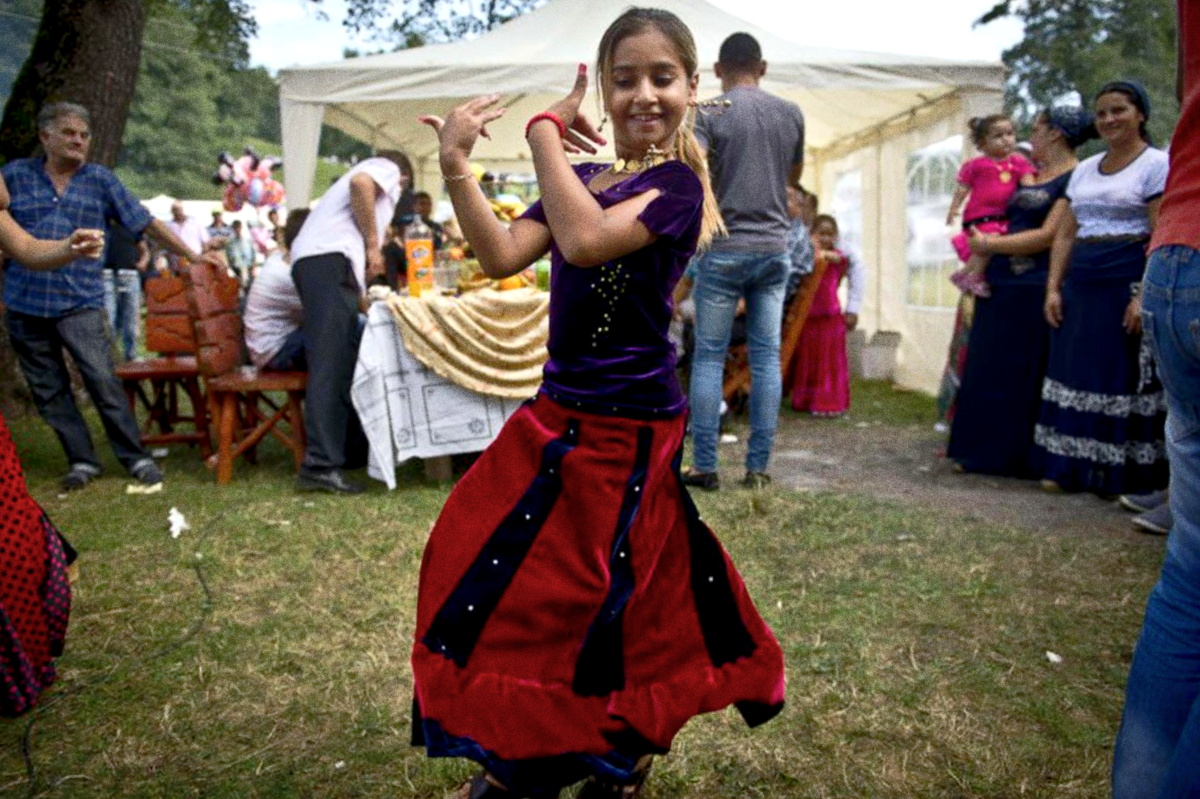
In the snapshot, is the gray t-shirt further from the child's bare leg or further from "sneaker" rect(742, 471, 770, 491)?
the child's bare leg

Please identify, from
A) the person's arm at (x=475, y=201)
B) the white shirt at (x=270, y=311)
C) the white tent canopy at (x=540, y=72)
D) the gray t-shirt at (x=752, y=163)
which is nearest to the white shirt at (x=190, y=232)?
the white tent canopy at (x=540, y=72)

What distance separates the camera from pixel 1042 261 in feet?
16.1

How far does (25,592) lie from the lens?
2.42 m

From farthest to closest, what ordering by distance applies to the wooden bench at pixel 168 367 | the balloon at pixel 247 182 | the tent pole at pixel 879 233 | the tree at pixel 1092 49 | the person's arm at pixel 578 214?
the tree at pixel 1092 49 → the balloon at pixel 247 182 → the tent pole at pixel 879 233 → the wooden bench at pixel 168 367 → the person's arm at pixel 578 214

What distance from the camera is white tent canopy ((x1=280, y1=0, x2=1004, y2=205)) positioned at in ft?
24.8

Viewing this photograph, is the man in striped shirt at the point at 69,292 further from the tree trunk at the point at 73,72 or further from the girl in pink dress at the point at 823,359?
the girl in pink dress at the point at 823,359

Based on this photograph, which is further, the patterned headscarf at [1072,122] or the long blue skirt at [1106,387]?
the patterned headscarf at [1072,122]

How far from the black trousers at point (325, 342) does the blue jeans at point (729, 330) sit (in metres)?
1.80

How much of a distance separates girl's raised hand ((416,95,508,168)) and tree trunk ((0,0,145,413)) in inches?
235

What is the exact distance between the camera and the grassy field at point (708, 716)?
2156mm

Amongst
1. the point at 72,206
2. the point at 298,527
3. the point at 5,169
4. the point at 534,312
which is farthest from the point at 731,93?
the point at 5,169

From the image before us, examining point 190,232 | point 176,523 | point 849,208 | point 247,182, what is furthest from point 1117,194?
point 247,182

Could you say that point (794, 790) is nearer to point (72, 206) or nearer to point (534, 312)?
point (534, 312)

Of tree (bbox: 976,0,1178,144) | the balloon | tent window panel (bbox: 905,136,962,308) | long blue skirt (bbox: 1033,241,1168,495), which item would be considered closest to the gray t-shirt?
long blue skirt (bbox: 1033,241,1168,495)
